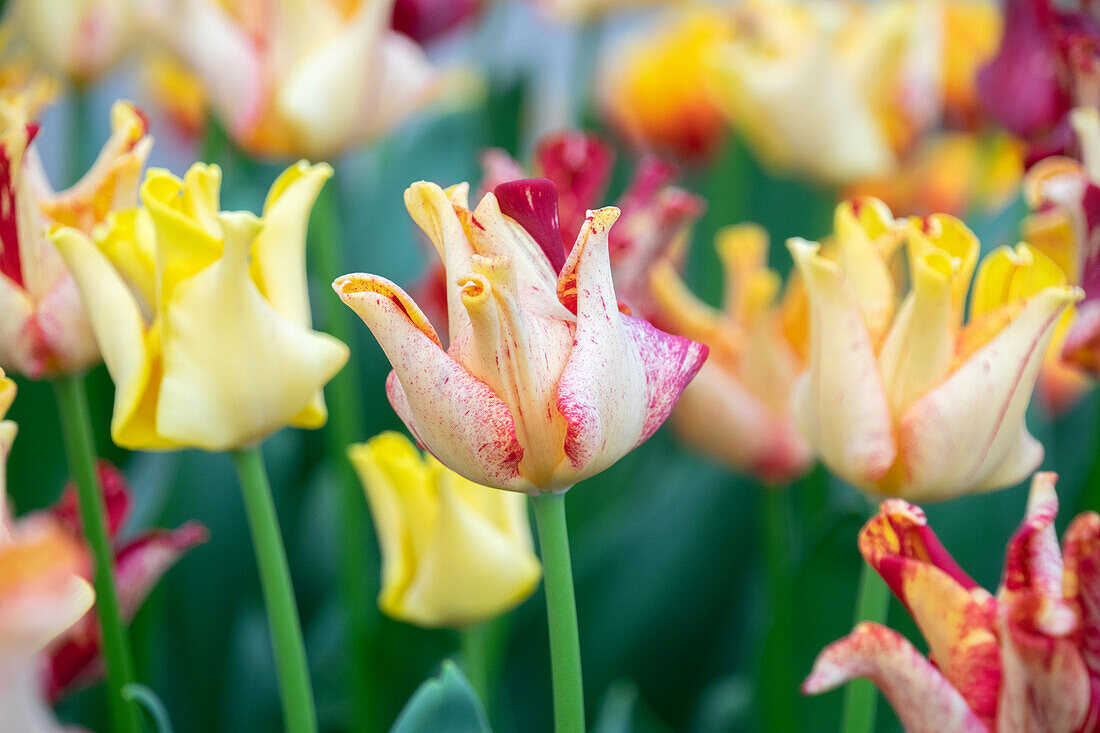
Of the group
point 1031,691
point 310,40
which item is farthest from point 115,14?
point 1031,691

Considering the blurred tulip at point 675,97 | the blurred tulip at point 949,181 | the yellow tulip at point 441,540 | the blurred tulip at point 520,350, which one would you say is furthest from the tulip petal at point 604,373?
the blurred tulip at point 675,97

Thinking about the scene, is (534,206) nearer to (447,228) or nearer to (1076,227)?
(447,228)

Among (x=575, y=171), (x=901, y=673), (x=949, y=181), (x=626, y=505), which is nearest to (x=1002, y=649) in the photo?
(x=901, y=673)

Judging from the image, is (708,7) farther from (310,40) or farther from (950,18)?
(310,40)

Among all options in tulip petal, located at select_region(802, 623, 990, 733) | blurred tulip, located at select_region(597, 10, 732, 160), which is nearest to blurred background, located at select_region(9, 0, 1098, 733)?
Result: blurred tulip, located at select_region(597, 10, 732, 160)

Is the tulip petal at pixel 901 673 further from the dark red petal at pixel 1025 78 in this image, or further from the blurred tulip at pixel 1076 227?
the dark red petal at pixel 1025 78
